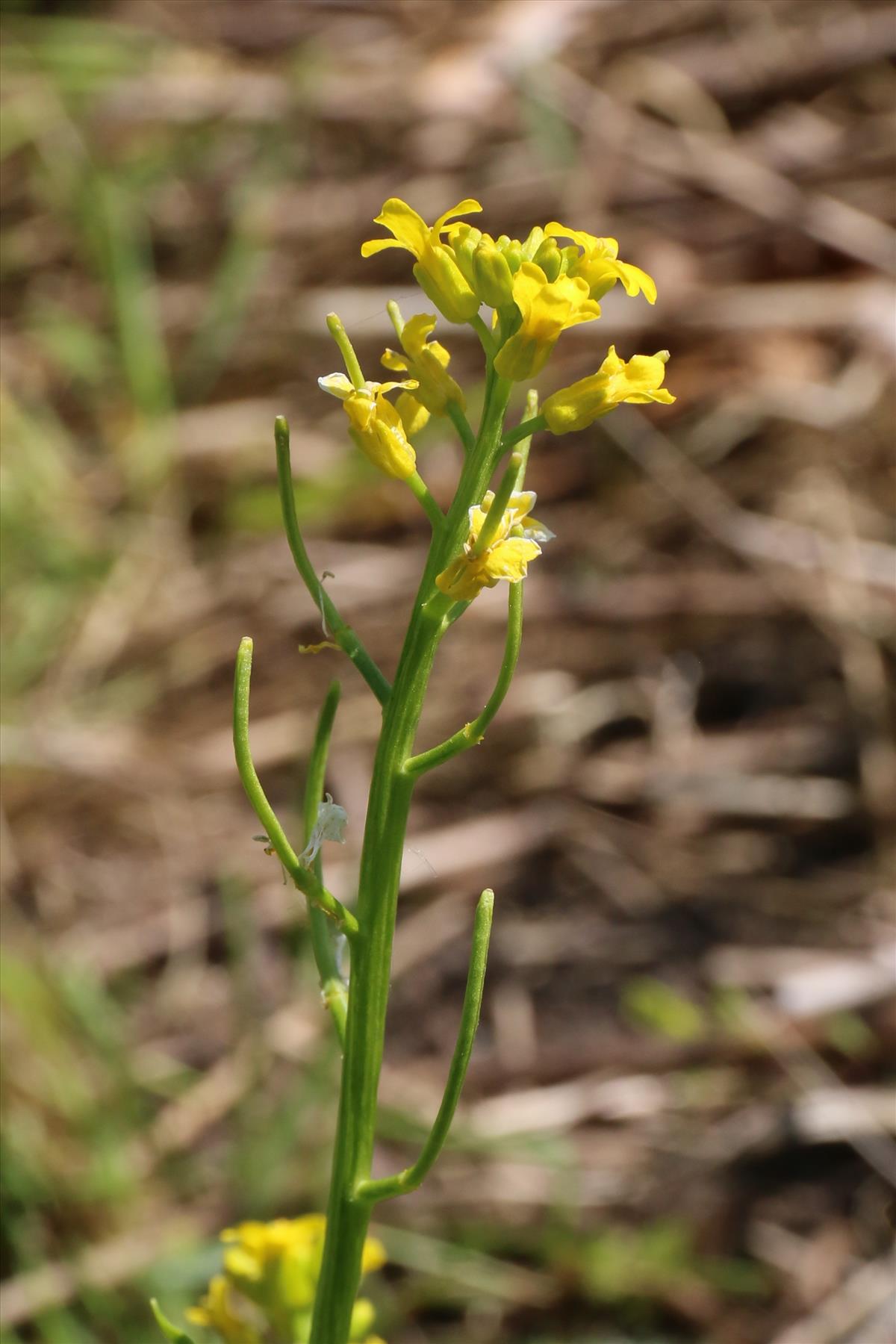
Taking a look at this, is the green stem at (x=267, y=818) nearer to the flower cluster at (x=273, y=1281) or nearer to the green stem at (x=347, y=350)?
the green stem at (x=347, y=350)

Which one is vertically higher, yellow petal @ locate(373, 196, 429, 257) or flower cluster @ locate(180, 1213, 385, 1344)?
yellow petal @ locate(373, 196, 429, 257)

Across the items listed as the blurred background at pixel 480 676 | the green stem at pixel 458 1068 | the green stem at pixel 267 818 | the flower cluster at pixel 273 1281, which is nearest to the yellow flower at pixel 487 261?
the green stem at pixel 267 818

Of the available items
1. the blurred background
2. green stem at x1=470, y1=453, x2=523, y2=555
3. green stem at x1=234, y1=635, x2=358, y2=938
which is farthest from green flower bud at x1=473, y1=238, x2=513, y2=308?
the blurred background

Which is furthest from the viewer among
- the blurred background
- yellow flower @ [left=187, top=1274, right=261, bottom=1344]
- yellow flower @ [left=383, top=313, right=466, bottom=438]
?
the blurred background

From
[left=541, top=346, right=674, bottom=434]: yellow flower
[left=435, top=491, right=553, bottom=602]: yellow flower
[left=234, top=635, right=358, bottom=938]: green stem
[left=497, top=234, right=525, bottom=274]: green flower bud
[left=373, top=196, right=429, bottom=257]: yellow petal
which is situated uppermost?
[left=373, top=196, right=429, bottom=257]: yellow petal

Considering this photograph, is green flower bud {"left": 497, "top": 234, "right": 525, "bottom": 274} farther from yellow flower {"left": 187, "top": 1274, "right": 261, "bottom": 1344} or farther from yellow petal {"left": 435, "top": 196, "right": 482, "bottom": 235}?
yellow flower {"left": 187, "top": 1274, "right": 261, "bottom": 1344}

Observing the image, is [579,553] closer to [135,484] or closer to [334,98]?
[135,484]
